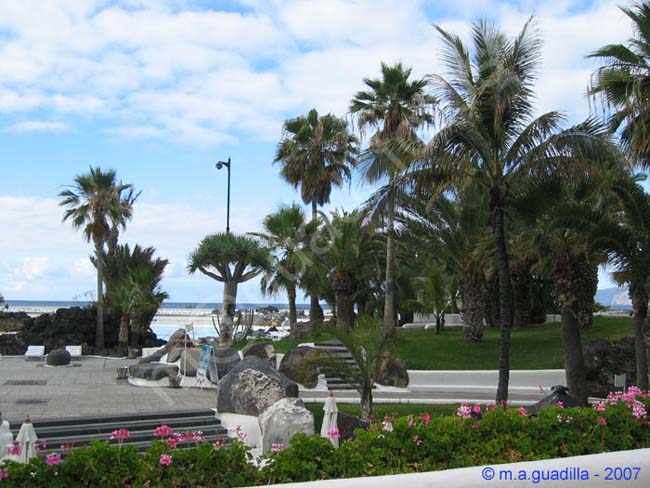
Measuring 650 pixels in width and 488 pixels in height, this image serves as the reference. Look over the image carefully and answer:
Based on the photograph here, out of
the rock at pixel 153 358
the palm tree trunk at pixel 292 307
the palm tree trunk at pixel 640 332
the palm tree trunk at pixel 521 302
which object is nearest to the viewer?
the palm tree trunk at pixel 640 332

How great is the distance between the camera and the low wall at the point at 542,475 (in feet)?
17.8

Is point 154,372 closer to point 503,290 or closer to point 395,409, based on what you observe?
point 395,409

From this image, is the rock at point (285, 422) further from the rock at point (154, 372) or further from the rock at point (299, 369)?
the rock at point (154, 372)

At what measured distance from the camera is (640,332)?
15719mm

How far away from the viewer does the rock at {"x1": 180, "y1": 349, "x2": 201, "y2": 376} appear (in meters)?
20.1

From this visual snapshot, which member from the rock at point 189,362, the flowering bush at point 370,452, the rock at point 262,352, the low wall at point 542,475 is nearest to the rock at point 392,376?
the rock at point 262,352

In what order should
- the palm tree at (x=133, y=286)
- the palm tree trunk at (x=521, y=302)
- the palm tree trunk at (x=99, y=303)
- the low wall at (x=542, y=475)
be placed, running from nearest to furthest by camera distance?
the low wall at (x=542, y=475), the palm tree trunk at (x=521, y=302), the palm tree at (x=133, y=286), the palm tree trunk at (x=99, y=303)

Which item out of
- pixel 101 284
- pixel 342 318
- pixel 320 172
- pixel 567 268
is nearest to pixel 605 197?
pixel 567 268

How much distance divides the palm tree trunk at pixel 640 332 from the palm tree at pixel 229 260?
Result: 1587cm

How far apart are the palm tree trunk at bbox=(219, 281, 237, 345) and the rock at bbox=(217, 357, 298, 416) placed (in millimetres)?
13458

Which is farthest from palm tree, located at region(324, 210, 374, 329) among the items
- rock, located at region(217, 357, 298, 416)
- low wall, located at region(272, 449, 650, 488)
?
low wall, located at region(272, 449, 650, 488)

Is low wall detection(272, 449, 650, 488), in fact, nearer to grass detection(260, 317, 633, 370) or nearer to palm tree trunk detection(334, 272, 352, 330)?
grass detection(260, 317, 633, 370)

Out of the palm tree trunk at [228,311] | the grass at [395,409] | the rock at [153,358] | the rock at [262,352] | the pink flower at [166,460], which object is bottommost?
the grass at [395,409]

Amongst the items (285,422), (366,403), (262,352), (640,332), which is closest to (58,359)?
(262,352)
